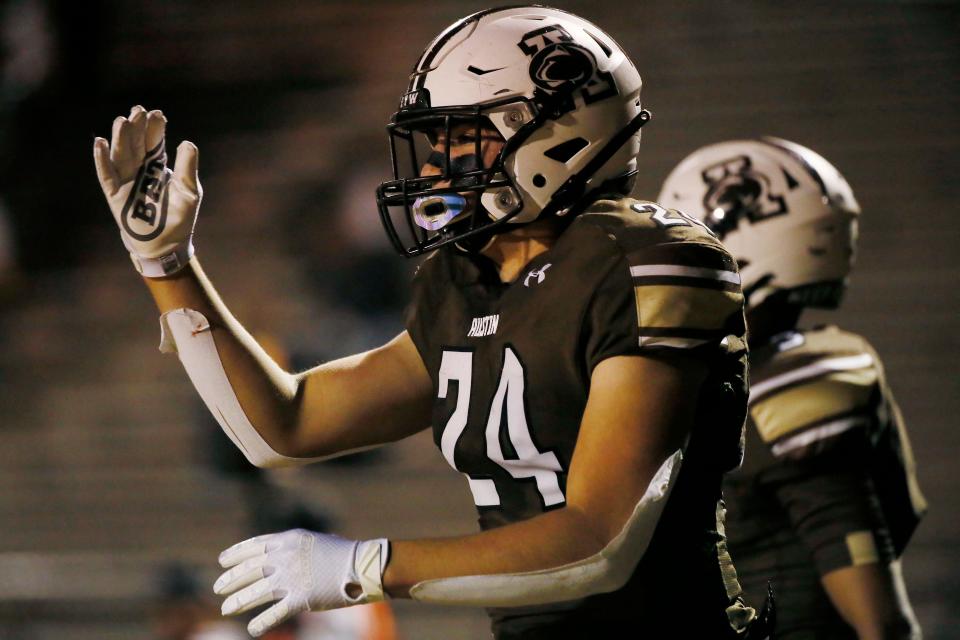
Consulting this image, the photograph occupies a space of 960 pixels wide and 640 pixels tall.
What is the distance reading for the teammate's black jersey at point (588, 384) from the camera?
1.72m

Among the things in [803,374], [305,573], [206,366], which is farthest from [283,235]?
[305,573]

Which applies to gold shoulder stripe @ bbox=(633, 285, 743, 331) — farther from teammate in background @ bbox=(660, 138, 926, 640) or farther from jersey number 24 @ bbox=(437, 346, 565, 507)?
teammate in background @ bbox=(660, 138, 926, 640)

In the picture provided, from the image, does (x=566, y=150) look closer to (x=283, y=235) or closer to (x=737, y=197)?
(x=737, y=197)

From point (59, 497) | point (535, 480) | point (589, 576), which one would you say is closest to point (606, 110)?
point (535, 480)

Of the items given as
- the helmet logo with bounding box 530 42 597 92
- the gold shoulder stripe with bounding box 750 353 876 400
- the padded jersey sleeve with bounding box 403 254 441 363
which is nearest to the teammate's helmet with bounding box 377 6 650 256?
the helmet logo with bounding box 530 42 597 92

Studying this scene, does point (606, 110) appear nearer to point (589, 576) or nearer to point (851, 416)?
point (589, 576)

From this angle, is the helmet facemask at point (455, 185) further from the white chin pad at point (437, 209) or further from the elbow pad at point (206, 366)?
the elbow pad at point (206, 366)

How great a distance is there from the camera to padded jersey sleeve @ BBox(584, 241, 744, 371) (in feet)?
5.55

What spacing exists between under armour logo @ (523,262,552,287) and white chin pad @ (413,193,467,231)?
0.51 ft

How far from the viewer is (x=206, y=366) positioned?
2.08m

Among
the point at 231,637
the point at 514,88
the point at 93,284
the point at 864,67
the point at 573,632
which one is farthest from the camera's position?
the point at 93,284

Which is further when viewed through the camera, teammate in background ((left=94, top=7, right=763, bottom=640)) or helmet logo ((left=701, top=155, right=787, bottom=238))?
helmet logo ((left=701, top=155, right=787, bottom=238))

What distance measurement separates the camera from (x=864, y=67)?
6.74 meters

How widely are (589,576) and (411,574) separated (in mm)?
226
